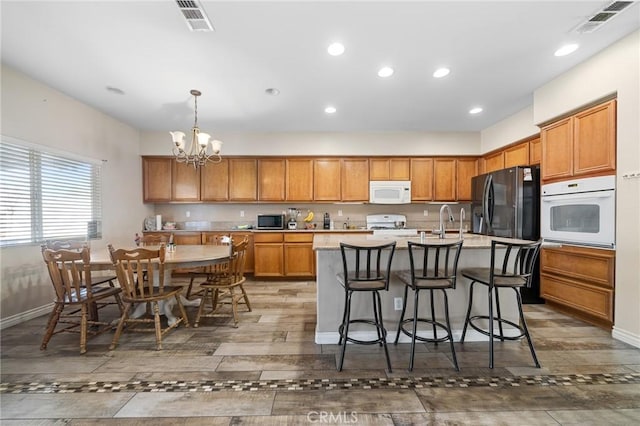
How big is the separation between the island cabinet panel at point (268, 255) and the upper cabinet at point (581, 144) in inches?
157

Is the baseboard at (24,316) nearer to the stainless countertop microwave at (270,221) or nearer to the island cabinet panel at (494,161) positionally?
the stainless countertop microwave at (270,221)

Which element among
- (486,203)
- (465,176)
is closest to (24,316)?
(486,203)

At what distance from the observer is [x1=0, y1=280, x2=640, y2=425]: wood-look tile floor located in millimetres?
1693

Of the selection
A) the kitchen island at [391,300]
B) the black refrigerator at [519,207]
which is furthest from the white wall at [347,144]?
the kitchen island at [391,300]

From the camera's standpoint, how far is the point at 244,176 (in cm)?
536

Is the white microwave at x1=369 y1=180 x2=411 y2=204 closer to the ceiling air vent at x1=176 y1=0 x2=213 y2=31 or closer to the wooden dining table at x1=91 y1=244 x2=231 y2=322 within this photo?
the wooden dining table at x1=91 y1=244 x2=231 y2=322

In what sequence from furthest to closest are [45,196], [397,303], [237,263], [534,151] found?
[534,151], [45,196], [237,263], [397,303]

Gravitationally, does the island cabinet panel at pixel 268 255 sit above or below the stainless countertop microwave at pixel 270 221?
below

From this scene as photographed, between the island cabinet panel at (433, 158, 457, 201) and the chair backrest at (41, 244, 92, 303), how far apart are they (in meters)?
5.15

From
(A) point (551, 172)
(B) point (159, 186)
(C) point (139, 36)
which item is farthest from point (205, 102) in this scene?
(A) point (551, 172)

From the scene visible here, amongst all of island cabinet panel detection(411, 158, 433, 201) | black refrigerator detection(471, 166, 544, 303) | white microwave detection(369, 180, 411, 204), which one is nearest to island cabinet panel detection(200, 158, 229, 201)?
white microwave detection(369, 180, 411, 204)

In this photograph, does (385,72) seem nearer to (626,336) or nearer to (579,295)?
(579,295)

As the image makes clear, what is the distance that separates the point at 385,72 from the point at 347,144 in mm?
2269

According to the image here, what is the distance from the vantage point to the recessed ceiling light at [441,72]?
9.82ft
